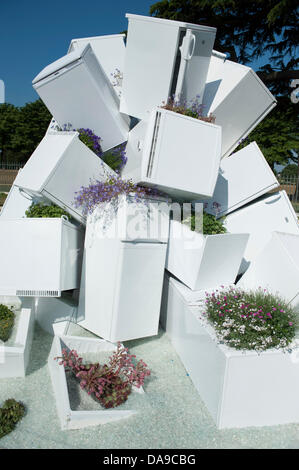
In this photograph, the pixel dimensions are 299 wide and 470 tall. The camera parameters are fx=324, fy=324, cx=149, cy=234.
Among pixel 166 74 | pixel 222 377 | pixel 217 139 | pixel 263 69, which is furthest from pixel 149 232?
pixel 263 69

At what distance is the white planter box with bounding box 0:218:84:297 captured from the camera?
317 cm

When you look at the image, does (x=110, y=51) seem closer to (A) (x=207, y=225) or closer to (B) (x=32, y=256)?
(A) (x=207, y=225)

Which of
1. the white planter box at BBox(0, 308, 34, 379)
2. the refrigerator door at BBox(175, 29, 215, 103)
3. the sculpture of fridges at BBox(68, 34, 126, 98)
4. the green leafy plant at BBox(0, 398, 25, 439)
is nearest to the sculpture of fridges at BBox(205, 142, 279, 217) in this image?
the refrigerator door at BBox(175, 29, 215, 103)

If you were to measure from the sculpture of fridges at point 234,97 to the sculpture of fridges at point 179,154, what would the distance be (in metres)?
1.05

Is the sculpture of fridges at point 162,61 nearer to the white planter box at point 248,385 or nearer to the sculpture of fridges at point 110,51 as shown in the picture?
the sculpture of fridges at point 110,51

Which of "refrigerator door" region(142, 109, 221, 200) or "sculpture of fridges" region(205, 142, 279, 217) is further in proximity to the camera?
"sculpture of fridges" region(205, 142, 279, 217)

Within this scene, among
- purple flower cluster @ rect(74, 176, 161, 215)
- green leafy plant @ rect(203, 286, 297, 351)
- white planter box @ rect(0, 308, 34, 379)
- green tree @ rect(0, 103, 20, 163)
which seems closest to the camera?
green leafy plant @ rect(203, 286, 297, 351)

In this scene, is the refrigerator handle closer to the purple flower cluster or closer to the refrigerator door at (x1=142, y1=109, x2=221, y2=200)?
the refrigerator door at (x1=142, y1=109, x2=221, y2=200)

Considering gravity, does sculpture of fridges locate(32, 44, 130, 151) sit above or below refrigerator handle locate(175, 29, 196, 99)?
below

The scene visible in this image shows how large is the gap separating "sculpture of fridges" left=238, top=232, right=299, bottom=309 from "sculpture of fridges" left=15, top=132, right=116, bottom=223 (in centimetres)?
199

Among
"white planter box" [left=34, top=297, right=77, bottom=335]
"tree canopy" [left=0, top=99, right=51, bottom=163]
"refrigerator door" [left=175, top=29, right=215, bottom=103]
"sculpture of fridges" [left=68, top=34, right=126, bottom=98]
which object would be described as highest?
"tree canopy" [left=0, top=99, right=51, bottom=163]

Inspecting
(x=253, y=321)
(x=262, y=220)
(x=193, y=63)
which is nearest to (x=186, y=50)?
(x=193, y=63)

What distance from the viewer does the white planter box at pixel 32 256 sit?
10.4 ft

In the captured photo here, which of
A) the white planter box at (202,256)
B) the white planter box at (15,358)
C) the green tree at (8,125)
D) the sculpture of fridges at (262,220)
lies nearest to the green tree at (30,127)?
the green tree at (8,125)
